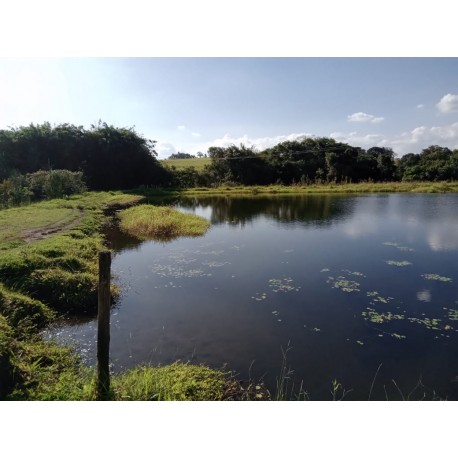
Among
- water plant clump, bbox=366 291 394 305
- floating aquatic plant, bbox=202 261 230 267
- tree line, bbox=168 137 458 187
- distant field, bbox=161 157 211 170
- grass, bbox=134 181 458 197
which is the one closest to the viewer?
water plant clump, bbox=366 291 394 305

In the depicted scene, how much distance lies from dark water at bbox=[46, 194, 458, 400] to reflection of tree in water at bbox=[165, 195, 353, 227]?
4203mm

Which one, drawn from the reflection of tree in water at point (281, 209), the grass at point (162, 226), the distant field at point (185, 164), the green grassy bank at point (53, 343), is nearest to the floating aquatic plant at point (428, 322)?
the green grassy bank at point (53, 343)

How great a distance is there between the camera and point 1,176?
28.2 metres

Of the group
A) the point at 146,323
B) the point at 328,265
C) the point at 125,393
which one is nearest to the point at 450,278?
the point at 328,265

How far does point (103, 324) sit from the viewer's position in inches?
155

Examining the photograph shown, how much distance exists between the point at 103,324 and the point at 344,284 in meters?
6.10

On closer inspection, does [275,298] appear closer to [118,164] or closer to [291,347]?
[291,347]

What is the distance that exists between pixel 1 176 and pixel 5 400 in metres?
29.5

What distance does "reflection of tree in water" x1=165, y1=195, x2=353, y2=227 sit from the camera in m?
18.4

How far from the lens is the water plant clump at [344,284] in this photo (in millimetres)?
8125

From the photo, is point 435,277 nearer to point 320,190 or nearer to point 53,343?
point 53,343

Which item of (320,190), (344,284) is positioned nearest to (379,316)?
(344,284)

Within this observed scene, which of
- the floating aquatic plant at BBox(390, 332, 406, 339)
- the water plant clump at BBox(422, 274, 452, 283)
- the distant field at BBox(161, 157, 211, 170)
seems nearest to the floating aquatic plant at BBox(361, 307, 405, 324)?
the floating aquatic plant at BBox(390, 332, 406, 339)

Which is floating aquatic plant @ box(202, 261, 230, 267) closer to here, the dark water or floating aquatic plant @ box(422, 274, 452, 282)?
the dark water
